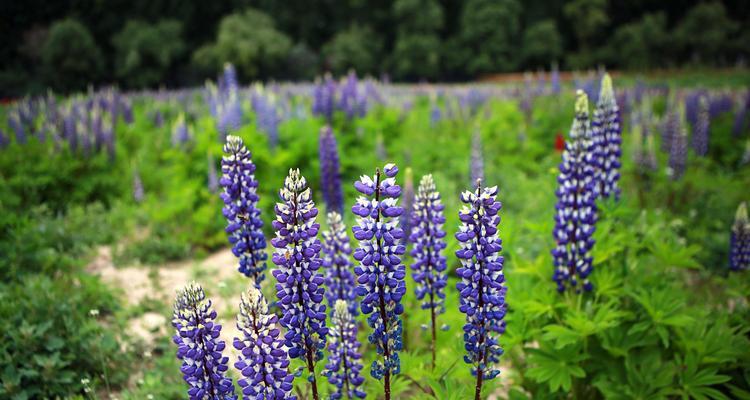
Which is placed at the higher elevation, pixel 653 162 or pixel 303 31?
pixel 303 31

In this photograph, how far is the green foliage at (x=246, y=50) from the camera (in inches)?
1016

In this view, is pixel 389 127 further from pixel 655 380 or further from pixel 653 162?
pixel 655 380

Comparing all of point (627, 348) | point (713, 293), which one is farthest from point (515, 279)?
Answer: point (713, 293)

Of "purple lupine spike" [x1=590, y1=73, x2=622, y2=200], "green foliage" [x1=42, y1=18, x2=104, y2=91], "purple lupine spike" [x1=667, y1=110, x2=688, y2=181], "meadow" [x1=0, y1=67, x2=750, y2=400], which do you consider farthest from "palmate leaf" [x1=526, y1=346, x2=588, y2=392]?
"green foliage" [x1=42, y1=18, x2=104, y2=91]

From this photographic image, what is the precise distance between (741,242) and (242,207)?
11.6 feet

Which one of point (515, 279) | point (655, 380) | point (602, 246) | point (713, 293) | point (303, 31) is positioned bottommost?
point (713, 293)

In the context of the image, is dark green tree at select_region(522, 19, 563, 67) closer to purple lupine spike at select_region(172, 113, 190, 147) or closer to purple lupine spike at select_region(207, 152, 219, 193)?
purple lupine spike at select_region(172, 113, 190, 147)

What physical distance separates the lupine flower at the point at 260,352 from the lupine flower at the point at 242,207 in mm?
786

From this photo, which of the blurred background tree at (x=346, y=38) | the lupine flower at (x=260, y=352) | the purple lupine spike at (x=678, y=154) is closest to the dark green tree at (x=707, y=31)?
the blurred background tree at (x=346, y=38)

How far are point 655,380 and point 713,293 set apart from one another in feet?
8.58

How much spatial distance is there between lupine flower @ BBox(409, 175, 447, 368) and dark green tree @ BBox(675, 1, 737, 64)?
3290 centimetres

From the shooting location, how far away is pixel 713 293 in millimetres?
4598

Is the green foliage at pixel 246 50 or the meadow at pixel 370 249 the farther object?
the green foliage at pixel 246 50

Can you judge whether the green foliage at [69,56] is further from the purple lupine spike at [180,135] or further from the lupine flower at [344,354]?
the lupine flower at [344,354]
